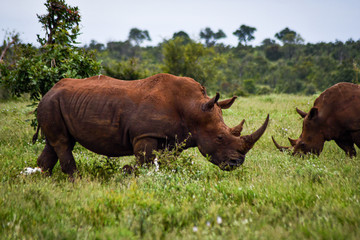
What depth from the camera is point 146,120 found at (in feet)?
13.4

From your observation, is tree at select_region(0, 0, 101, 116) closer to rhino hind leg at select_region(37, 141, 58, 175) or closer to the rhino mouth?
rhino hind leg at select_region(37, 141, 58, 175)

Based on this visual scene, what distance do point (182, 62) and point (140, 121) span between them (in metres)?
24.4

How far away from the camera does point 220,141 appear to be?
4309mm

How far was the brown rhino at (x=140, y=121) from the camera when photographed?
163 inches

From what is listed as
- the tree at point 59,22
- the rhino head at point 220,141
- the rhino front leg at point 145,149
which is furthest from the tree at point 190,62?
the rhino front leg at point 145,149

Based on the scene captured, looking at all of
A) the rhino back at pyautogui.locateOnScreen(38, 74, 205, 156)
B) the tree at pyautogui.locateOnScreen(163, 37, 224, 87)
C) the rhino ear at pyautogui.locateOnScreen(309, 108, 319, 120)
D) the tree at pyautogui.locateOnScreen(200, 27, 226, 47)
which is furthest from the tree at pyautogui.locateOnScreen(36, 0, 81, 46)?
the tree at pyautogui.locateOnScreen(200, 27, 226, 47)

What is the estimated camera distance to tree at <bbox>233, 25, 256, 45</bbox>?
71688mm

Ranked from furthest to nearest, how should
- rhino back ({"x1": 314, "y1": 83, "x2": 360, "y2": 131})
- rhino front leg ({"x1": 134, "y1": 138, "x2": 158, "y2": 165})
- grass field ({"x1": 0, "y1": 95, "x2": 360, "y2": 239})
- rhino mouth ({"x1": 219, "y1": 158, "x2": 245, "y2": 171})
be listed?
rhino back ({"x1": 314, "y1": 83, "x2": 360, "y2": 131})
rhino mouth ({"x1": 219, "y1": 158, "x2": 245, "y2": 171})
rhino front leg ({"x1": 134, "y1": 138, "x2": 158, "y2": 165})
grass field ({"x1": 0, "y1": 95, "x2": 360, "y2": 239})

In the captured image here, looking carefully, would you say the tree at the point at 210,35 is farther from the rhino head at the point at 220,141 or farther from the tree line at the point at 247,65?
the rhino head at the point at 220,141

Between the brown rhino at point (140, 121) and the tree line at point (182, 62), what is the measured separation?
8.20 feet

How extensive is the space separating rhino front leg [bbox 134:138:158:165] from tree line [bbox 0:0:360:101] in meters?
3.40

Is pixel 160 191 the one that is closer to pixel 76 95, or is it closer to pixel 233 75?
pixel 76 95

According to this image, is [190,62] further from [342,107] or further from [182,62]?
[342,107]

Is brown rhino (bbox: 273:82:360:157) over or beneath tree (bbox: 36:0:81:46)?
beneath
